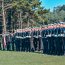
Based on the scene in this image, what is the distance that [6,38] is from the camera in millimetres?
36062

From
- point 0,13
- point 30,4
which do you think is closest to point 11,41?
point 0,13

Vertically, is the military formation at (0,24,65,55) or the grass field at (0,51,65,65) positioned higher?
the military formation at (0,24,65,55)

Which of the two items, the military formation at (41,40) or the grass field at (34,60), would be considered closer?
the grass field at (34,60)

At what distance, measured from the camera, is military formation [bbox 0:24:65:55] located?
22766 millimetres

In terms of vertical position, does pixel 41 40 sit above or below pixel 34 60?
above

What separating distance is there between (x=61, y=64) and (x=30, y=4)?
4686cm

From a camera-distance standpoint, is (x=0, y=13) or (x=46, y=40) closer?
(x=46, y=40)

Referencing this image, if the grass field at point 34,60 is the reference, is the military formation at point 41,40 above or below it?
above

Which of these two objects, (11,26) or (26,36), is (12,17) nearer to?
(11,26)

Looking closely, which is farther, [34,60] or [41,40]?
[41,40]

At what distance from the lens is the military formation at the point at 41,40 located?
22.8 meters

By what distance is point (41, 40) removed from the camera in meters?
26.4

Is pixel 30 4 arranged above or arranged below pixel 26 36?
above

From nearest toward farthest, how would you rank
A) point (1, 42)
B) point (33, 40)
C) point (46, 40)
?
point (46, 40)
point (33, 40)
point (1, 42)
